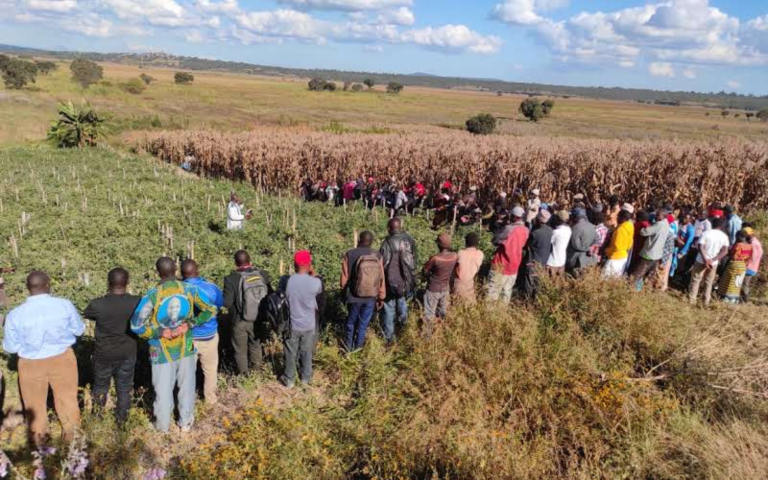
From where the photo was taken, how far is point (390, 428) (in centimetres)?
530

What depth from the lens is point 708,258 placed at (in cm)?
A: 879

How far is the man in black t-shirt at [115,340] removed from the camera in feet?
16.7

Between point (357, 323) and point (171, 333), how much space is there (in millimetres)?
2614

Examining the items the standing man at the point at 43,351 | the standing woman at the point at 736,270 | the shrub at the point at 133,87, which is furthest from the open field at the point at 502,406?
the shrub at the point at 133,87

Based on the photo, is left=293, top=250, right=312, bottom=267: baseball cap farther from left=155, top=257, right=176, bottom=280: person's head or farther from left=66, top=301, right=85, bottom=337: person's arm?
left=66, top=301, right=85, bottom=337: person's arm

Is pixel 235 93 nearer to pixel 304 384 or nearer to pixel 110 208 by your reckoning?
pixel 110 208

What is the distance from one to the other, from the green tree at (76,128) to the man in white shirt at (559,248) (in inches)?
1129

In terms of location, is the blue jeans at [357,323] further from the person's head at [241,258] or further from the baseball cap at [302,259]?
the person's head at [241,258]

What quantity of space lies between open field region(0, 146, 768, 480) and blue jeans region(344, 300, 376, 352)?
0.88ft

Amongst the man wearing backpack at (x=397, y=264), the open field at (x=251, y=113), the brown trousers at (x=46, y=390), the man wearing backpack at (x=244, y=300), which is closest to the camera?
the brown trousers at (x=46, y=390)

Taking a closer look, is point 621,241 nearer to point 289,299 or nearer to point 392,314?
point 392,314

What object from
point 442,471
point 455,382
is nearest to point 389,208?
point 455,382

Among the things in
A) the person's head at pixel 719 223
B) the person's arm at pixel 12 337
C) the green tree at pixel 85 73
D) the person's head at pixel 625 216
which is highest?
the green tree at pixel 85 73

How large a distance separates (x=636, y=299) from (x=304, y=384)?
193 inches
